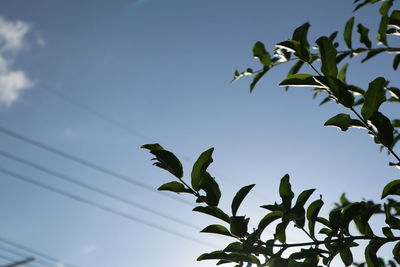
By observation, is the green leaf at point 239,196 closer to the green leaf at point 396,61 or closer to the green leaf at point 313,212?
the green leaf at point 313,212

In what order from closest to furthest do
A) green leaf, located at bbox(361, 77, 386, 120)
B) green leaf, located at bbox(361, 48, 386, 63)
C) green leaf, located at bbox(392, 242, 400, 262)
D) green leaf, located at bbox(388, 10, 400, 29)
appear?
1. green leaf, located at bbox(361, 77, 386, 120)
2. green leaf, located at bbox(392, 242, 400, 262)
3. green leaf, located at bbox(388, 10, 400, 29)
4. green leaf, located at bbox(361, 48, 386, 63)

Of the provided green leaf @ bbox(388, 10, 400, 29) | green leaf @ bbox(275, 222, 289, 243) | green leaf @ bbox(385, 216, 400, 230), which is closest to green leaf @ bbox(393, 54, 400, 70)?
green leaf @ bbox(388, 10, 400, 29)

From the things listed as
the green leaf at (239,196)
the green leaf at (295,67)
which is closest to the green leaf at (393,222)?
the green leaf at (239,196)

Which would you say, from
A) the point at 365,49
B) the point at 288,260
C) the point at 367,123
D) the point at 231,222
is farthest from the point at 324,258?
the point at 365,49

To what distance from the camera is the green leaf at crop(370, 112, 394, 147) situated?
3.57 ft

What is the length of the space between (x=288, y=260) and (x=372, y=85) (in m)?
0.64

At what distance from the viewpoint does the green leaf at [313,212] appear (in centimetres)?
126

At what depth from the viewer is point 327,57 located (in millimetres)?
1154

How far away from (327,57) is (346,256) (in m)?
0.73

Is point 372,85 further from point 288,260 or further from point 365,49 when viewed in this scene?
point 365,49

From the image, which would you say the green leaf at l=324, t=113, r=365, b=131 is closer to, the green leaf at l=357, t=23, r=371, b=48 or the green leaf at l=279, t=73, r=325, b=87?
the green leaf at l=279, t=73, r=325, b=87

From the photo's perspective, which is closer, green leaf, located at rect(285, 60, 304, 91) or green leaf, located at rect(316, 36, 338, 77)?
green leaf, located at rect(316, 36, 338, 77)

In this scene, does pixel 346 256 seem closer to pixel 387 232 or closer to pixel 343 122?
pixel 387 232

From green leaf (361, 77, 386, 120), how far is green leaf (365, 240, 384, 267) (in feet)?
1.56
